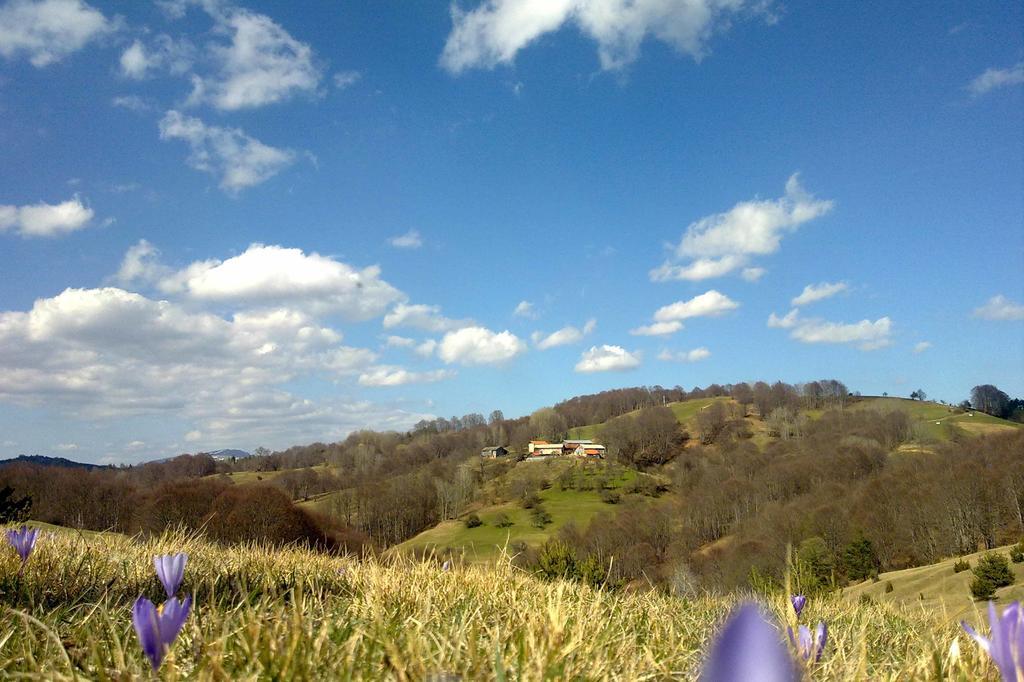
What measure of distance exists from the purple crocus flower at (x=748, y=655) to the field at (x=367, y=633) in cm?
66

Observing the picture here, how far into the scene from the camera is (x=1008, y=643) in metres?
1.28

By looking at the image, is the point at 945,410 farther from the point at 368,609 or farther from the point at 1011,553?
the point at 368,609

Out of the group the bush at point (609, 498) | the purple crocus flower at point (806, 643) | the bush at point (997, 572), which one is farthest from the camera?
the bush at point (609, 498)

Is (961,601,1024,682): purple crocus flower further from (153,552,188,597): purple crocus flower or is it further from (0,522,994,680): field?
(153,552,188,597): purple crocus flower

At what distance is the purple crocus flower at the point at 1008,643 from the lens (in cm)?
122

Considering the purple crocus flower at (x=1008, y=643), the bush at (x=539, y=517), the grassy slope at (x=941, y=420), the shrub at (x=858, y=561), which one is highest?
the purple crocus flower at (x=1008, y=643)

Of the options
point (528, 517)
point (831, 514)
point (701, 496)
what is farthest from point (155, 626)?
point (701, 496)

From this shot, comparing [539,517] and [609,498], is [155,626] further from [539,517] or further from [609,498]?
[609,498]

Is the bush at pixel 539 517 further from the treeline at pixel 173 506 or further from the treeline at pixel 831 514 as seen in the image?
the treeline at pixel 173 506

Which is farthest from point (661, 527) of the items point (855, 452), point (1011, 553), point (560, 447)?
point (560, 447)

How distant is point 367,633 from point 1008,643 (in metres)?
1.94

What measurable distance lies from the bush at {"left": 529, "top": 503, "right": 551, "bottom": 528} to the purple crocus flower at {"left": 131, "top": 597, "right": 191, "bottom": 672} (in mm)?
125469

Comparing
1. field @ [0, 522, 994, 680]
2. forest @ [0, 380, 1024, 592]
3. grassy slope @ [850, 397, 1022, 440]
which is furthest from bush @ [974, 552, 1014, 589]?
grassy slope @ [850, 397, 1022, 440]

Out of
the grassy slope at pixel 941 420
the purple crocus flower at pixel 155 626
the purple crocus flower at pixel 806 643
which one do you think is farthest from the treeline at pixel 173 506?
the grassy slope at pixel 941 420
